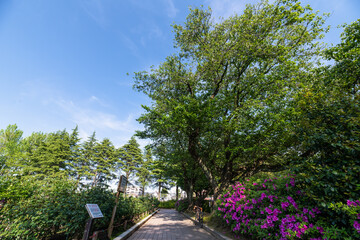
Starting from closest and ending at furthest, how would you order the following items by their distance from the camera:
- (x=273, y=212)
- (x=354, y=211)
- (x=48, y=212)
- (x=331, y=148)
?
(x=354, y=211) → (x=331, y=148) → (x=273, y=212) → (x=48, y=212)

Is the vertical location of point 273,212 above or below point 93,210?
below

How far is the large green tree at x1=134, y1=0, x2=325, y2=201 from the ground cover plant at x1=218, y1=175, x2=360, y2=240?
9.71 feet

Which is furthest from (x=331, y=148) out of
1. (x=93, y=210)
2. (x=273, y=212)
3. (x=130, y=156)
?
(x=130, y=156)

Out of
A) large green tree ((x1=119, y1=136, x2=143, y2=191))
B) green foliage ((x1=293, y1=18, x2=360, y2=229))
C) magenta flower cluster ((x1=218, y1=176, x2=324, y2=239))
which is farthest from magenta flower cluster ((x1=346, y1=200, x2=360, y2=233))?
large green tree ((x1=119, y1=136, x2=143, y2=191))

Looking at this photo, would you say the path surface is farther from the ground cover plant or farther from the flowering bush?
the flowering bush

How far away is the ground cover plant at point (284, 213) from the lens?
10.7 feet

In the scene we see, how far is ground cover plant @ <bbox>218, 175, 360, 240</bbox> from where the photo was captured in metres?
3.26

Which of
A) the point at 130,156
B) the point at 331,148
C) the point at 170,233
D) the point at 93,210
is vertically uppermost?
the point at 130,156

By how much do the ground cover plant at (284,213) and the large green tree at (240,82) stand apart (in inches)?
117

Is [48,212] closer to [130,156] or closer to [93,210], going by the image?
[93,210]

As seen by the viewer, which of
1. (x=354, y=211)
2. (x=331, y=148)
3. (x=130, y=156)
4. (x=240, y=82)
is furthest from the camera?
(x=130, y=156)

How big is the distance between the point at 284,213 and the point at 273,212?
0.93ft

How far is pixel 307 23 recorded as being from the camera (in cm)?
985

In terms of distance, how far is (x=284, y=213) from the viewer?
15.4 feet
